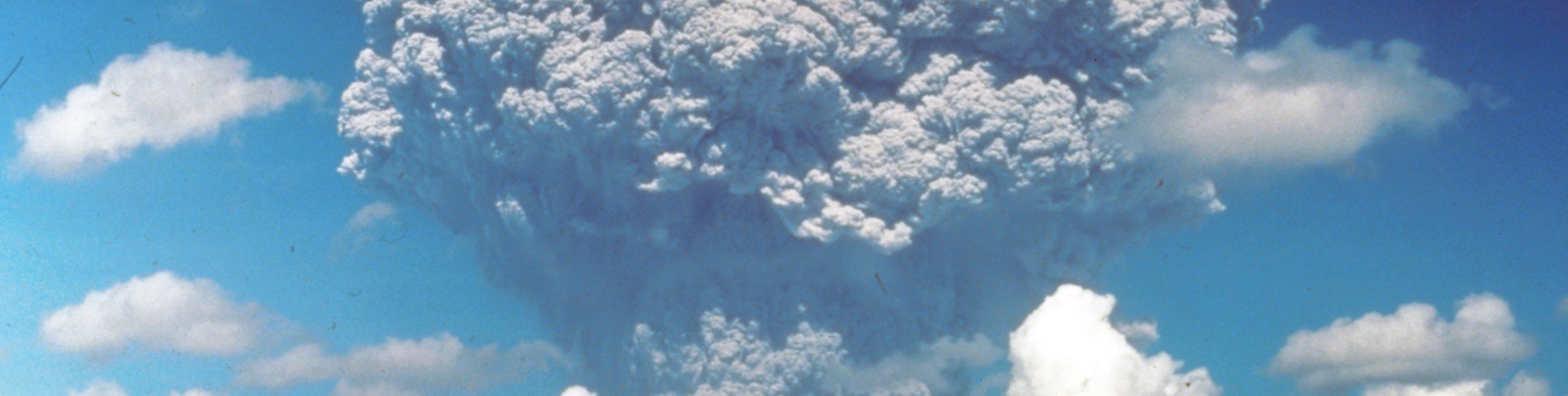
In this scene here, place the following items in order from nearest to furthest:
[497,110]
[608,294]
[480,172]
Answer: [497,110], [480,172], [608,294]

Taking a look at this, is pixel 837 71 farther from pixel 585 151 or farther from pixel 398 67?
pixel 398 67

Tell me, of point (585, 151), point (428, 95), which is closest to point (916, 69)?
point (585, 151)

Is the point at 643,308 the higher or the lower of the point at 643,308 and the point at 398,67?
the lower

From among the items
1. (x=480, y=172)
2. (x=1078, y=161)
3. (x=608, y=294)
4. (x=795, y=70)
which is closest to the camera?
(x=795, y=70)

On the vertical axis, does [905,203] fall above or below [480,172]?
below

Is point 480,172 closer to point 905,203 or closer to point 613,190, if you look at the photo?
point 613,190

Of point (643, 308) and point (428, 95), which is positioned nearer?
point (428, 95)
